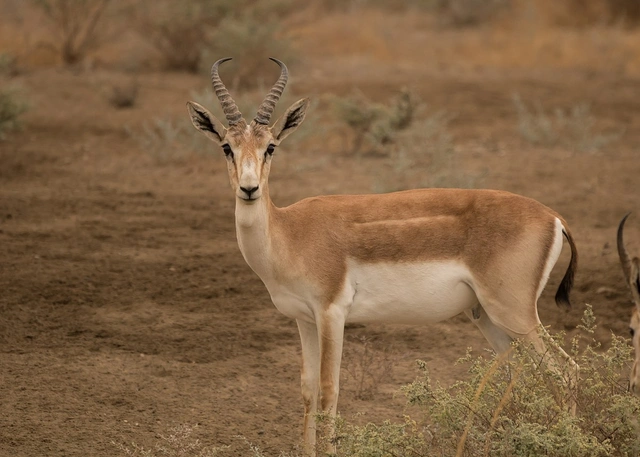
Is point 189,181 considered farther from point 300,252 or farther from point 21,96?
point 300,252

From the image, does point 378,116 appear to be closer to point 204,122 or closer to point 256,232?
point 204,122

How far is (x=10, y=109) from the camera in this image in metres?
12.1

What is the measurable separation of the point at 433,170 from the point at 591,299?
326cm

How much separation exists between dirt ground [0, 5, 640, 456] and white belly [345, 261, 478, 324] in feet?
3.26

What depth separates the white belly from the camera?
525cm

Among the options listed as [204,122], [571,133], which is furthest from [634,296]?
[571,133]

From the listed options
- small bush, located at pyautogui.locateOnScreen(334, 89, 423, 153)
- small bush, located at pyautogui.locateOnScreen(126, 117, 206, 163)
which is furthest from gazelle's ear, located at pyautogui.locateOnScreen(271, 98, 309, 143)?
small bush, located at pyautogui.locateOnScreen(334, 89, 423, 153)

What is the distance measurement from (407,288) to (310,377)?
75cm

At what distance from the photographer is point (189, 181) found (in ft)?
36.5

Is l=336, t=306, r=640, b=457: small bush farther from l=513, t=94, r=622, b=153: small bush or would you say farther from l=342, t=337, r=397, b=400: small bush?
l=513, t=94, r=622, b=153: small bush

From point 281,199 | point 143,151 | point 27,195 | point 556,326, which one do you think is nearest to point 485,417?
point 556,326

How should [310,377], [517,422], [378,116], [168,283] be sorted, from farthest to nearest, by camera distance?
[378,116] → [168,283] → [310,377] → [517,422]

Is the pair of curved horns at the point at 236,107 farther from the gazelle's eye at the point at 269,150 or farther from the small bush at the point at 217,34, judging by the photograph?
the small bush at the point at 217,34

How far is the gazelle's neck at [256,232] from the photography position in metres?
5.05
